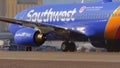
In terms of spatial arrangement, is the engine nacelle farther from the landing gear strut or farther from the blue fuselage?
the landing gear strut

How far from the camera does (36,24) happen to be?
36.8m

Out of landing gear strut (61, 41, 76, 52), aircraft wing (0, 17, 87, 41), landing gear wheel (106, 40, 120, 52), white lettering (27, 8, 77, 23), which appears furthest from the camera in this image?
landing gear strut (61, 41, 76, 52)

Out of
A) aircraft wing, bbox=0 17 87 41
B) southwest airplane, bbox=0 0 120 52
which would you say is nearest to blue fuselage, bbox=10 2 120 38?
southwest airplane, bbox=0 0 120 52

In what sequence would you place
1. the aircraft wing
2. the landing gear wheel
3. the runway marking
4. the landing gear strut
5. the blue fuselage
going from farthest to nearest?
the landing gear strut → the landing gear wheel → the aircraft wing → the blue fuselage → the runway marking

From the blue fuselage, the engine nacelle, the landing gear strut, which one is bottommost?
the landing gear strut

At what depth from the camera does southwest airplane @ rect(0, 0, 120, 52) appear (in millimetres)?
35062

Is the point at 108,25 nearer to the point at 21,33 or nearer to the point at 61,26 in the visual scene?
the point at 61,26

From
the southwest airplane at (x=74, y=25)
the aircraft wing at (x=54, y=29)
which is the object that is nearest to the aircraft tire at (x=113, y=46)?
the southwest airplane at (x=74, y=25)

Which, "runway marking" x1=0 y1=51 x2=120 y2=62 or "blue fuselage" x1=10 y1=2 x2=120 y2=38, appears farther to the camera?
"blue fuselage" x1=10 y1=2 x2=120 y2=38

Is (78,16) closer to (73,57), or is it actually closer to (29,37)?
(29,37)

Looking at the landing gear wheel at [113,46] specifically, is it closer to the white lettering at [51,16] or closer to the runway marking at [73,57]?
the white lettering at [51,16]

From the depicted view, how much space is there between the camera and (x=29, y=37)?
3769 cm

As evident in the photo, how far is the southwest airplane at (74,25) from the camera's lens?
35.1m

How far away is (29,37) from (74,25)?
3592mm
